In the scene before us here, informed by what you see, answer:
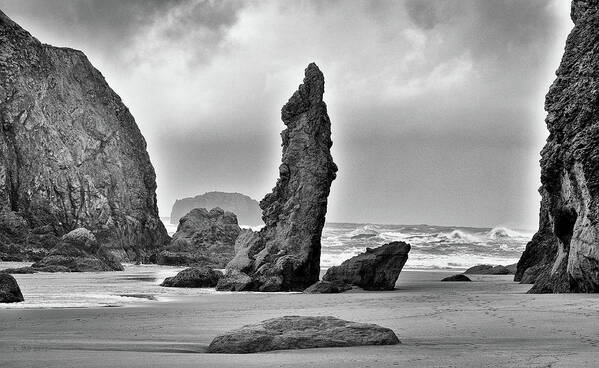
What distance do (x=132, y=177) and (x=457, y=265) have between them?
1359 inches

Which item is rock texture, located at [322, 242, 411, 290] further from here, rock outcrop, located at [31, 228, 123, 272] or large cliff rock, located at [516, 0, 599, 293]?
rock outcrop, located at [31, 228, 123, 272]

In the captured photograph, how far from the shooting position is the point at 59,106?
6138cm

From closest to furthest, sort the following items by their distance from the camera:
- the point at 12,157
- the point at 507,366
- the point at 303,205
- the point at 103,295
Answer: the point at 507,366 → the point at 103,295 → the point at 303,205 → the point at 12,157

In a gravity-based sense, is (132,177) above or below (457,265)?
above

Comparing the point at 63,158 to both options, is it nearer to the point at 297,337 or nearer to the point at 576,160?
the point at 576,160

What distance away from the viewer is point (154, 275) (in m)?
30.6

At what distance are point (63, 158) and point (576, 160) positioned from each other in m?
50.1

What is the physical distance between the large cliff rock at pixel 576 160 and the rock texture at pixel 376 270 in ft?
14.4

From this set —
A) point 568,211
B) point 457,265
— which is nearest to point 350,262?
point 568,211

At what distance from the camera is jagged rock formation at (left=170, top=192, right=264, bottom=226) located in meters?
184

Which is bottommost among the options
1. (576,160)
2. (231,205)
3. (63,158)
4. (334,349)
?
(334,349)

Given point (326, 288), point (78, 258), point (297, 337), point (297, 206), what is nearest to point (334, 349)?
point (297, 337)

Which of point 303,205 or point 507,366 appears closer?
point 507,366

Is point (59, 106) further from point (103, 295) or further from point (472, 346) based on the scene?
point (472, 346)
